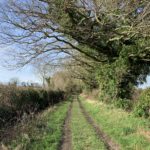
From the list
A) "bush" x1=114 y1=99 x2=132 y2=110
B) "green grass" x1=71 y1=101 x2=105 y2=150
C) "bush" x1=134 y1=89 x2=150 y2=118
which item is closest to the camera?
"green grass" x1=71 y1=101 x2=105 y2=150

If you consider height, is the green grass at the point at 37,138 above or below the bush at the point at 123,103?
below

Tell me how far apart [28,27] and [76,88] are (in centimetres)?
9043

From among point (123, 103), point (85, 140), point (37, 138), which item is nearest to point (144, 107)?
point (123, 103)

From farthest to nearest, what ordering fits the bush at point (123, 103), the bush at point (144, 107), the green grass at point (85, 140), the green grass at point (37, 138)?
the bush at point (123, 103) → the bush at point (144, 107) → the green grass at point (37, 138) → the green grass at point (85, 140)

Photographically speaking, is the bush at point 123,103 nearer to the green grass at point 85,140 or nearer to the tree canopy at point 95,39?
the tree canopy at point 95,39

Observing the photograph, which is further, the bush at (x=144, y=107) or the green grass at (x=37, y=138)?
the bush at (x=144, y=107)

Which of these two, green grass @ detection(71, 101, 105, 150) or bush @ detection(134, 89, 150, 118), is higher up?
bush @ detection(134, 89, 150, 118)

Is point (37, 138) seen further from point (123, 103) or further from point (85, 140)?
point (123, 103)

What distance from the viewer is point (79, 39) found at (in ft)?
91.4

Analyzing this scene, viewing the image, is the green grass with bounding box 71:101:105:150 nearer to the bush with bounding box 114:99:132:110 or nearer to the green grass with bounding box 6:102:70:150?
the green grass with bounding box 6:102:70:150

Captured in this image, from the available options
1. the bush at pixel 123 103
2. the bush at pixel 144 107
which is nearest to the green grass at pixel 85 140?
the bush at pixel 144 107

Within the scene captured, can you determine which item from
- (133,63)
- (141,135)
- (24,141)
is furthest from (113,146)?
(133,63)

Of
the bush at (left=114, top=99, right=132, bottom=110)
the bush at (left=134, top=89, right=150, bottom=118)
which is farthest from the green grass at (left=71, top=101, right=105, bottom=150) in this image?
the bush at (left=114, top=99, right=132, bottom=110)

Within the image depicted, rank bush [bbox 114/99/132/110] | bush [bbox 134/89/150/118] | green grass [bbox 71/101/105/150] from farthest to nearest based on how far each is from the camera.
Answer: bush [bbox 114/99/132/110] → bush [bbox 134/89/150/118] → green grass [bbox 71/101/105/150]
